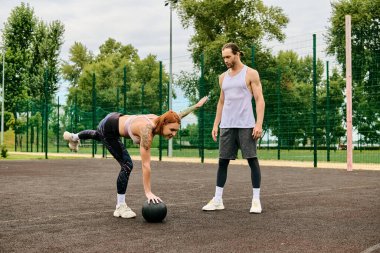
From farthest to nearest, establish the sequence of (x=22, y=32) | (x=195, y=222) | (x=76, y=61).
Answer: (x=76, y=61) → (x=22, y=32) → (x=195, y=222)

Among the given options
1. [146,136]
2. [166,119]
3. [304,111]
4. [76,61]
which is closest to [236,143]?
[166,119]

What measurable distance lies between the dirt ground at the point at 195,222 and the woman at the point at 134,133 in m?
0.34

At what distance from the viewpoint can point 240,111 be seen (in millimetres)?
5957

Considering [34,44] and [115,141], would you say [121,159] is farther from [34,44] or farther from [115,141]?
[34,44]

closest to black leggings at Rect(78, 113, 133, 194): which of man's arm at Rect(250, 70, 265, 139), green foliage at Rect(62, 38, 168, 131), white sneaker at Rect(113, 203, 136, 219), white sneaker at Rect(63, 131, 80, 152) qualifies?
white sneaker at Rect(113, 203, 136, 219)

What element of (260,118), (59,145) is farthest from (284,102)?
(59,145)

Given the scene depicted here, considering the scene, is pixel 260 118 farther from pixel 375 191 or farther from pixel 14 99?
pixel 14 99

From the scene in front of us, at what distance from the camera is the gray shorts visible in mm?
5906

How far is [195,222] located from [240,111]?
1.41 m

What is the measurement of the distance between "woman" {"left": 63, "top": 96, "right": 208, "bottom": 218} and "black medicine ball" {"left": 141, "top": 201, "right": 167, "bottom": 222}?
0.06 m

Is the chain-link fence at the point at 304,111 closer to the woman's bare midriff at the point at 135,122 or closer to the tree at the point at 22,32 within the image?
the woman's bare midriff at the point at 135,122

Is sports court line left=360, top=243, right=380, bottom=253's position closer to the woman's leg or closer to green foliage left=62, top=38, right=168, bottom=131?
the woman's leg

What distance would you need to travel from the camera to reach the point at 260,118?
586 centimetres

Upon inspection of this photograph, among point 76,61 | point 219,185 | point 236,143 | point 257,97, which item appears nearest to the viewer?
point 257,97
